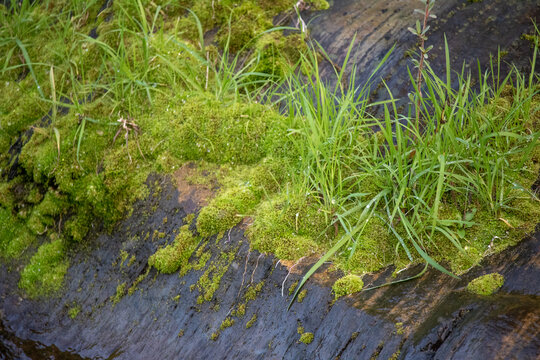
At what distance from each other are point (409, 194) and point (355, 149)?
498 millimetres

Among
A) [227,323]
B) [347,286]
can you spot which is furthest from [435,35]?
[227,323]

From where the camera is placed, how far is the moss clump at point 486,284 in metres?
1.84

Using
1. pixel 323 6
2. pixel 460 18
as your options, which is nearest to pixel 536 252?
pixel 460 18

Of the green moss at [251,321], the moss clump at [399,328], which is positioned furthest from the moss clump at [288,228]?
the moss clump at [399,328]

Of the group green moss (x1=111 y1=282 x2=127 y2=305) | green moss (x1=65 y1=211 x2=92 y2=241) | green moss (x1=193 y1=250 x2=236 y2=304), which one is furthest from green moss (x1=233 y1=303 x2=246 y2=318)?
green moss (x1=65 y1=211 x2=92 y2=241)

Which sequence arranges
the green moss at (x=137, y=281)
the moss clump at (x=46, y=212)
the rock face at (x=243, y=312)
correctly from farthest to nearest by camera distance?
1. the moss clump at (x=46, y=212)
2. the green moss at (x=137, y=281)
3. the rock face at (x=243, y=312)

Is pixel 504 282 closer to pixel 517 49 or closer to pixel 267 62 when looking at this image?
pixel 517 49

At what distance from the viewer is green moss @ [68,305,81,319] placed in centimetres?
290

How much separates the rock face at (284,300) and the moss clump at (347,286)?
0.11 ft

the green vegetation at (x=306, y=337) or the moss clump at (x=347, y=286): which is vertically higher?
the moss clump at (x=347, y=286)

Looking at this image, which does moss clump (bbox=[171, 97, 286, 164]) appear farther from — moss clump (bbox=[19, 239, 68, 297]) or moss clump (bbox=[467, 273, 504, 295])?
moss clump (bbox=[467, 273, 504, 295])

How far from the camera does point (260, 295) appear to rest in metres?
2.23

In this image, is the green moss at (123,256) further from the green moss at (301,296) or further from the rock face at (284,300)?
the green moss at (301,296)

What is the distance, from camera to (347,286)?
2045 millimetres
